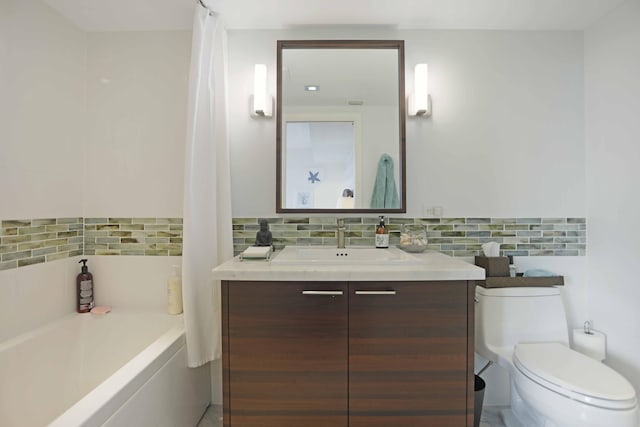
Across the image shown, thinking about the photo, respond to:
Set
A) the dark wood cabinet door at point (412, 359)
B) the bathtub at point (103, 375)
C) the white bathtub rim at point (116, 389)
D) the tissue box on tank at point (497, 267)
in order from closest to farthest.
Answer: the white bathtub rim at point (116, 389) → the bathtub at point (103, 375) → the dark wood cabinet door at point (412, 359) → the tissue box on tank at point (497, 267)

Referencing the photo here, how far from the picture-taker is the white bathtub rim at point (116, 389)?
0.92 metres

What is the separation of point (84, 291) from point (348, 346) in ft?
5.20

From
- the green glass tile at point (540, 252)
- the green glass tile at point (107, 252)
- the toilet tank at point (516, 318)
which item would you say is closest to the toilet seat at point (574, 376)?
the toilet tank at point (516, 318)

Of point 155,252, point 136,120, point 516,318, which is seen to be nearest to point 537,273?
point 516,318

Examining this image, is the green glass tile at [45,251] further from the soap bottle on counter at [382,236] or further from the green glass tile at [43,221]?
the soap bottle on counter at [382,236]

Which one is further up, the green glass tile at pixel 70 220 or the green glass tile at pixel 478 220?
the green glass tile at pixel 70 220

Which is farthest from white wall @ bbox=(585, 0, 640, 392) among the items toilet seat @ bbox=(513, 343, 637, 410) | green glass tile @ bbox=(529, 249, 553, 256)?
toilet seat @ bbox=(513, 343, 637, 410)

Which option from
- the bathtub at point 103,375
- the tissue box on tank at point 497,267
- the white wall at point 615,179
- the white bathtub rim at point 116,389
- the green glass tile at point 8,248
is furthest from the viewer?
the tissue box on tank at point 497,267

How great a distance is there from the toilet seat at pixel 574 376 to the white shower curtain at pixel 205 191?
Result: 150 centimetres

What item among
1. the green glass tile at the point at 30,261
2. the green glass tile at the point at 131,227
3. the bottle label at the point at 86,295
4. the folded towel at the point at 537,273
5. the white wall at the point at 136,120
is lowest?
the bottle label at the point at 86,295

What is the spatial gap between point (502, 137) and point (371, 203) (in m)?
0.88

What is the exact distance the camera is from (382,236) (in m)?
1.74

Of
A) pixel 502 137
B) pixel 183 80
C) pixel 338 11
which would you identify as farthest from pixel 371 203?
pixel 183 80

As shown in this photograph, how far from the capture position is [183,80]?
1.87m
